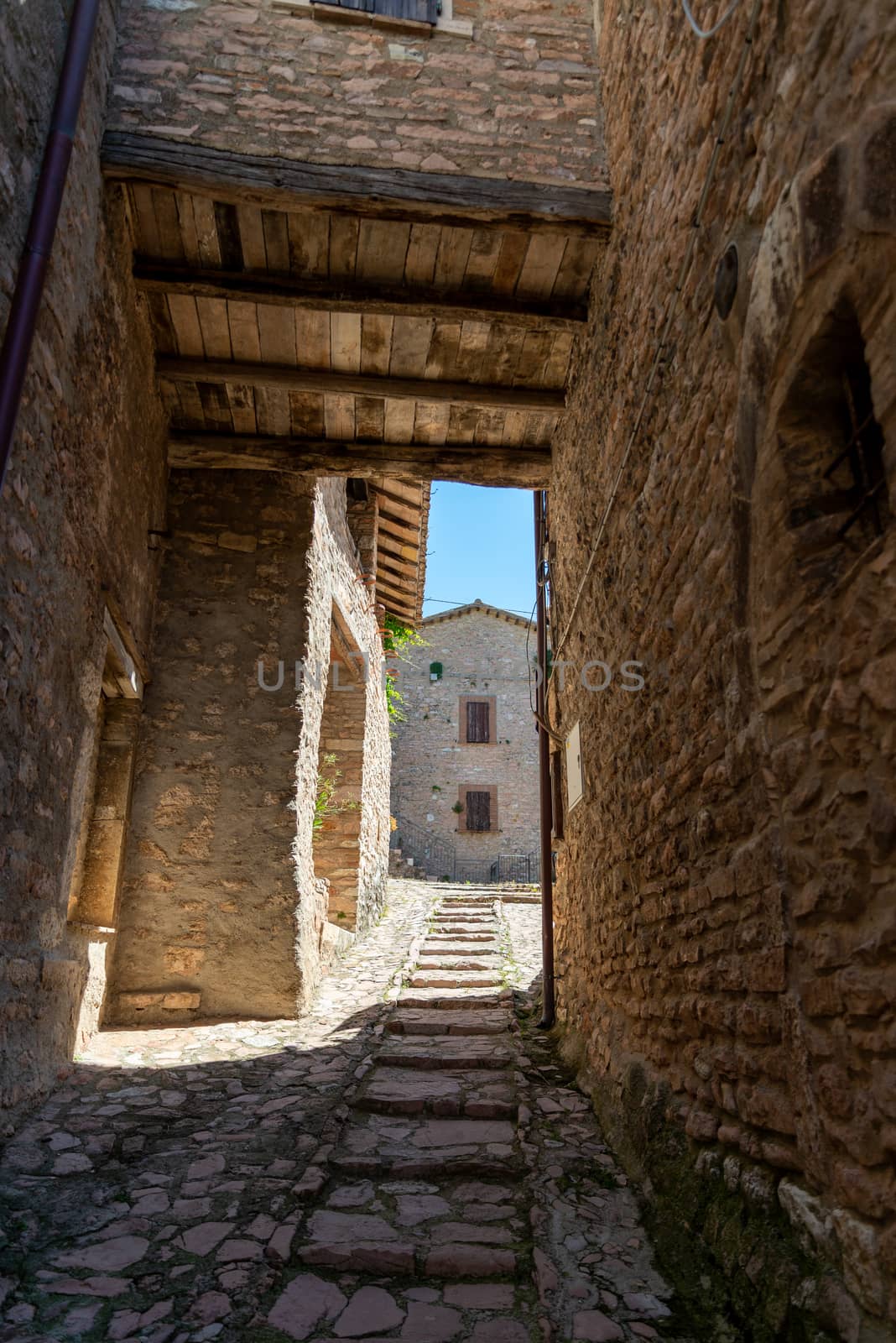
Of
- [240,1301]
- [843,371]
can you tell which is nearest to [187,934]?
[240,1301]

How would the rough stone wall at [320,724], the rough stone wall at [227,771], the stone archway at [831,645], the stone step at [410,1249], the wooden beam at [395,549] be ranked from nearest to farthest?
1. the stone archway at [831,645]
2. the stone step at [410,1249]
3. the rough stone wall at [227,771]
4. the rough stone wall at [320,724]
5. the wooden beam at [395,549]

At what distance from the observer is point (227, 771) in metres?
5.50

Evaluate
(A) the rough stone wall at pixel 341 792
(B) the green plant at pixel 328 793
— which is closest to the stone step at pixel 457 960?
(A) the rough stone wall at pixel 341 792

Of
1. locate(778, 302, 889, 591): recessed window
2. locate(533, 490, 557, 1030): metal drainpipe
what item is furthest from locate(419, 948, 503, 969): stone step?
locate(778, 302, 889, 591): recessed window

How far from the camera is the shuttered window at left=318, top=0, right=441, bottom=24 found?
4586 millimetres

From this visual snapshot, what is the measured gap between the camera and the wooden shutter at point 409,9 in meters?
4.60

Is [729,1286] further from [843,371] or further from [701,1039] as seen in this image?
[843,371]

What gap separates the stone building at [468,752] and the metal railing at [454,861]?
18 millimetres

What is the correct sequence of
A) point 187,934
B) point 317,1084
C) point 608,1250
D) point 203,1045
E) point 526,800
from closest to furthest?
point 608,1250
point 317,1084
point 203,1045
point 187,934
point 526,800

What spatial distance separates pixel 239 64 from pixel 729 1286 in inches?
209

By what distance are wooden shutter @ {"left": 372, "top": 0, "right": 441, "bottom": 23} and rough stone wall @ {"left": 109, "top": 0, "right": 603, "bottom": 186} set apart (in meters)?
0.11

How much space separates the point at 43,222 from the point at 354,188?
59.7 inches

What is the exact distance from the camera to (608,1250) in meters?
2.74

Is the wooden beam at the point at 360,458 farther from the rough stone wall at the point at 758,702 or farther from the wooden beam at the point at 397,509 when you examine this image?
the wooden beam at the point at 397,509
